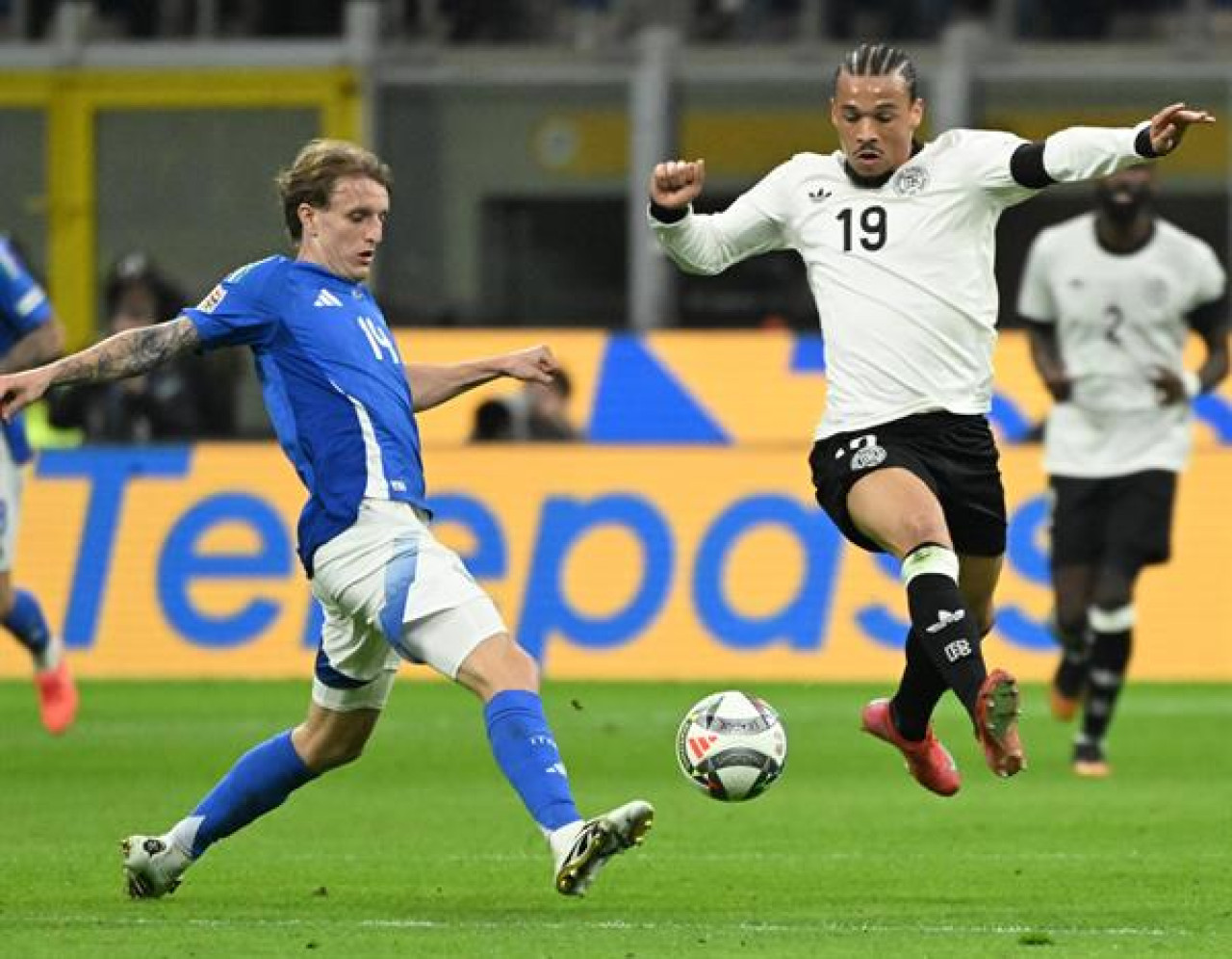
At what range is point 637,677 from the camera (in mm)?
18531

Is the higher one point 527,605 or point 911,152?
point 911,152

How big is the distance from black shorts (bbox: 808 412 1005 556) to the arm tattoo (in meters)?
2.09

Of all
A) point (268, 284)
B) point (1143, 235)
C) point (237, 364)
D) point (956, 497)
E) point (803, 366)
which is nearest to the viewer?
point (268, 284)

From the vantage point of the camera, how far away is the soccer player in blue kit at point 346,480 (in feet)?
28.1

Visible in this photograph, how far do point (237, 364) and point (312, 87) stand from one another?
2549 mm

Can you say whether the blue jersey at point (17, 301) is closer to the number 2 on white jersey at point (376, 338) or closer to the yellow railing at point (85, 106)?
the number 2 on white jersey at point (376, 338)

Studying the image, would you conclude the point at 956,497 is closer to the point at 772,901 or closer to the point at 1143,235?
the point at 772,901

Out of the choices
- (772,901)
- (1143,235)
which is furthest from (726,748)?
(1143,235)

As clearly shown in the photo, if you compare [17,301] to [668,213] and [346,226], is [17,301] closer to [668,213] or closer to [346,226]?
[668,213]

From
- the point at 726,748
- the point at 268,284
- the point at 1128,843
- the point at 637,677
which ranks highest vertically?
the point at 268,284

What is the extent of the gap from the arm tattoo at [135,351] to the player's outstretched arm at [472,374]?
73cm

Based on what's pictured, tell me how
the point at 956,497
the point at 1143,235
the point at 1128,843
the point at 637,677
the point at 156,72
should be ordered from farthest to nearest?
the point at 156,72 → the point at 637,677 → the point at 1143,235 → the point at 1128,843 → the point at 956,497

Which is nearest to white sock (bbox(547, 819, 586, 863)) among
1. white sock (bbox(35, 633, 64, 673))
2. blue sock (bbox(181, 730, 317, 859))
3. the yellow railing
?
blue sock (bbox(181, 730, 317, 859))

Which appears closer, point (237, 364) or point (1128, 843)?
point (1128, 843)
